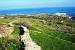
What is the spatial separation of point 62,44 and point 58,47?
1478 millimetres

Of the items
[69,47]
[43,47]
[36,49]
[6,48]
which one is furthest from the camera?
[69,47]

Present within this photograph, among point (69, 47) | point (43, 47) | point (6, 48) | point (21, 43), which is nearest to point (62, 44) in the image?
point (69, 47)

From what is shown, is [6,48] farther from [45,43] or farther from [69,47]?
[69,47]

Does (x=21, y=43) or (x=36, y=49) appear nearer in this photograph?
(x=36, y=49)


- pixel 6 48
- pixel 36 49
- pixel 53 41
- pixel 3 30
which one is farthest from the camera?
pixel 3 30

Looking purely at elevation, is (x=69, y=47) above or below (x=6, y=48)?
below

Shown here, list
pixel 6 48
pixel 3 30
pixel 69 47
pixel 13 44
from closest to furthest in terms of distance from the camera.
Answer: pixel 6 48
pixel 13 44
pixel 69 47
pixel 3 30

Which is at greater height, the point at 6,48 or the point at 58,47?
the point at 6,48

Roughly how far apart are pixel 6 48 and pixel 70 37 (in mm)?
16617

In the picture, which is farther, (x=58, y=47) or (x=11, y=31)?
(x=11, y=31)

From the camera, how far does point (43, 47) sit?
74.5 ft

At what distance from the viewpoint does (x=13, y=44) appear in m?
20.2

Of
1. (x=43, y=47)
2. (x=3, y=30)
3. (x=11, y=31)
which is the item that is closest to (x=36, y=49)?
(x=43, y=47)

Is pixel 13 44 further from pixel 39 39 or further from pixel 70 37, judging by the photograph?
pixel 70 37
